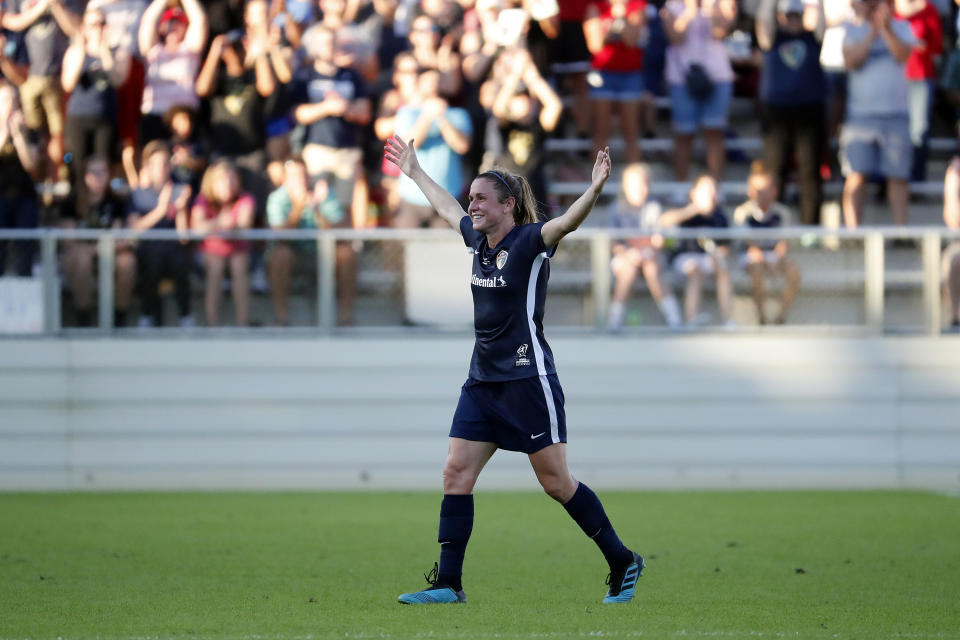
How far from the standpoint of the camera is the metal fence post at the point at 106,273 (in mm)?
13062

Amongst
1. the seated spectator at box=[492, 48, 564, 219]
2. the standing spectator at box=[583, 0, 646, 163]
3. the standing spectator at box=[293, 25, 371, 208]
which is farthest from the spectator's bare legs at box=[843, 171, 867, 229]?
the standing spectator at box=[293, 25, 371, 208]

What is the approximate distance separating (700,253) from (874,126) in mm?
2752

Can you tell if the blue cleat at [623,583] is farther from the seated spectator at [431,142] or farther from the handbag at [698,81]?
the handbag at [698,81]

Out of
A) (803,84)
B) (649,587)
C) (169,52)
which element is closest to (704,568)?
(649,587)

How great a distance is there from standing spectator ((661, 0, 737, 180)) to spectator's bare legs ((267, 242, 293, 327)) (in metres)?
4.41

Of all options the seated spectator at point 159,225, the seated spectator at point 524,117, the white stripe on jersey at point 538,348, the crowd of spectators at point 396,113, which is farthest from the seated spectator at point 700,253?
the white stripe on jersey at point 538,348

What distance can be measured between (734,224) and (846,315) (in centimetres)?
128

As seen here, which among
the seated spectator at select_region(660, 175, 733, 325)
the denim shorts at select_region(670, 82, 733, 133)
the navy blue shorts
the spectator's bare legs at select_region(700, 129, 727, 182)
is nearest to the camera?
the navy blue shorts

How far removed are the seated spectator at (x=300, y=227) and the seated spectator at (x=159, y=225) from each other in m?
0.71

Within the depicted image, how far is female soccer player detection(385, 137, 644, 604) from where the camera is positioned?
6863 millimetres

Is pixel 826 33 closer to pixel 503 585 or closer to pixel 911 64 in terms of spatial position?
pixel 911 64

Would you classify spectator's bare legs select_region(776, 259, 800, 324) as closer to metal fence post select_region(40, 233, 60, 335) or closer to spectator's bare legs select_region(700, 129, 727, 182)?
spectator's bare legs select_region(700, 129, 727, 182)

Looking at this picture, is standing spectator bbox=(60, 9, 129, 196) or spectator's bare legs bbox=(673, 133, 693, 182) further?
spectator's bare legs bbox=(673, 133, 693, 182)

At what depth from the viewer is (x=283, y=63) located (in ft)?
48.9
